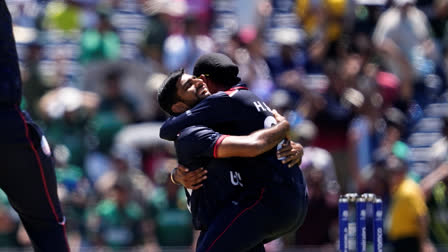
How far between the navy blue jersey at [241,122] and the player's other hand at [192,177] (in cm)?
20

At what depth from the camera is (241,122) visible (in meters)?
5.26

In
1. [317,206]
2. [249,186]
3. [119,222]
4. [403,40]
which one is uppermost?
[249,186]

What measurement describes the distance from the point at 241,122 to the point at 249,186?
1.20ft

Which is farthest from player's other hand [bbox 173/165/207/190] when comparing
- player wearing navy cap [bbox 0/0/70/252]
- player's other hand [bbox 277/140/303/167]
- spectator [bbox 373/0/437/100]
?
spectator [bbox 373/0/437/100]

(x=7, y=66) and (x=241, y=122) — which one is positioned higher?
(x=7, y=66)

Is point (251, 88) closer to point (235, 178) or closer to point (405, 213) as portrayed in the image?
point (405, 213)

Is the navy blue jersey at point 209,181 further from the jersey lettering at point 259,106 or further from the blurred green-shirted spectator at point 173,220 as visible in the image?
the blurred green-shirted spectator at point 173,220

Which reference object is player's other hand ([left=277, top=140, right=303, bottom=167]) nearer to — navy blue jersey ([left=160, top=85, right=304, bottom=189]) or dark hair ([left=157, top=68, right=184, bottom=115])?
navy blue jersey ([left=160, top=85, right=304, bottom=189])

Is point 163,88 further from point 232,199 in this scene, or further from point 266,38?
point 266,38

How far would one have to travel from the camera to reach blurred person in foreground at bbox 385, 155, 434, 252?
953cm

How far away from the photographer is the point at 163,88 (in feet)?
17.6

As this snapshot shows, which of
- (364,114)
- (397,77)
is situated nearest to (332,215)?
(364,114)

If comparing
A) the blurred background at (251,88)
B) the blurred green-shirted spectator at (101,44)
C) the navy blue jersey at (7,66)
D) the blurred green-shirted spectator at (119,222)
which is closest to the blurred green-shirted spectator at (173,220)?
the blurred background at (251,88)

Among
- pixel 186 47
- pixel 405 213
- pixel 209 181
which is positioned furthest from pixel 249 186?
pixel 186 47
